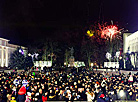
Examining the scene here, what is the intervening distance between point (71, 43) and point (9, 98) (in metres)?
54.0

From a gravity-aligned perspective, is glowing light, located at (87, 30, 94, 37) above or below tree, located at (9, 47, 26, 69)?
above

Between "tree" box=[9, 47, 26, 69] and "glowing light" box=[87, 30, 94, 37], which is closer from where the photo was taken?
"tree" box=[9, 47, 26, 69]

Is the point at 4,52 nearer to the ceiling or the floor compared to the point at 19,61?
nearer to the ceiling

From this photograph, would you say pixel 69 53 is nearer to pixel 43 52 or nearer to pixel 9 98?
pixel 43 52

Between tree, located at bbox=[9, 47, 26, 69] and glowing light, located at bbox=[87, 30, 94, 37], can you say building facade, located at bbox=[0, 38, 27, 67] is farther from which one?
glowing light, located at bbox=[87, 30, 94, 37]

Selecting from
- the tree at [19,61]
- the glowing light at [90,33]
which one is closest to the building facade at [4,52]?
the tree at [19,61]

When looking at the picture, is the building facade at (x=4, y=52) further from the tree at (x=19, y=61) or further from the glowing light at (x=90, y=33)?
the glowing light at (x=90, y=33)

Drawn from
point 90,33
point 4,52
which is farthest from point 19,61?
point 90,33

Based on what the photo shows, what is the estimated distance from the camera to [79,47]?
66688 mm

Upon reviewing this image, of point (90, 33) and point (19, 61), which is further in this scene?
point (90, 33)

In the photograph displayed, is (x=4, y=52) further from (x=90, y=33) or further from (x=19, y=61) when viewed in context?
(x=90, y=33)

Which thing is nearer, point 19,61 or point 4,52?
point 19,61

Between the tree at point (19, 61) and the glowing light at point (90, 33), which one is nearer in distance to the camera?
the tree at point (19, 61)

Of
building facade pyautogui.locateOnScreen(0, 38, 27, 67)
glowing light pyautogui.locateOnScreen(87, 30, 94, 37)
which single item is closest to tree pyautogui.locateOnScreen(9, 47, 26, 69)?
building facade pyautogui.locateOnScreen(0, 38, 27, 67)
